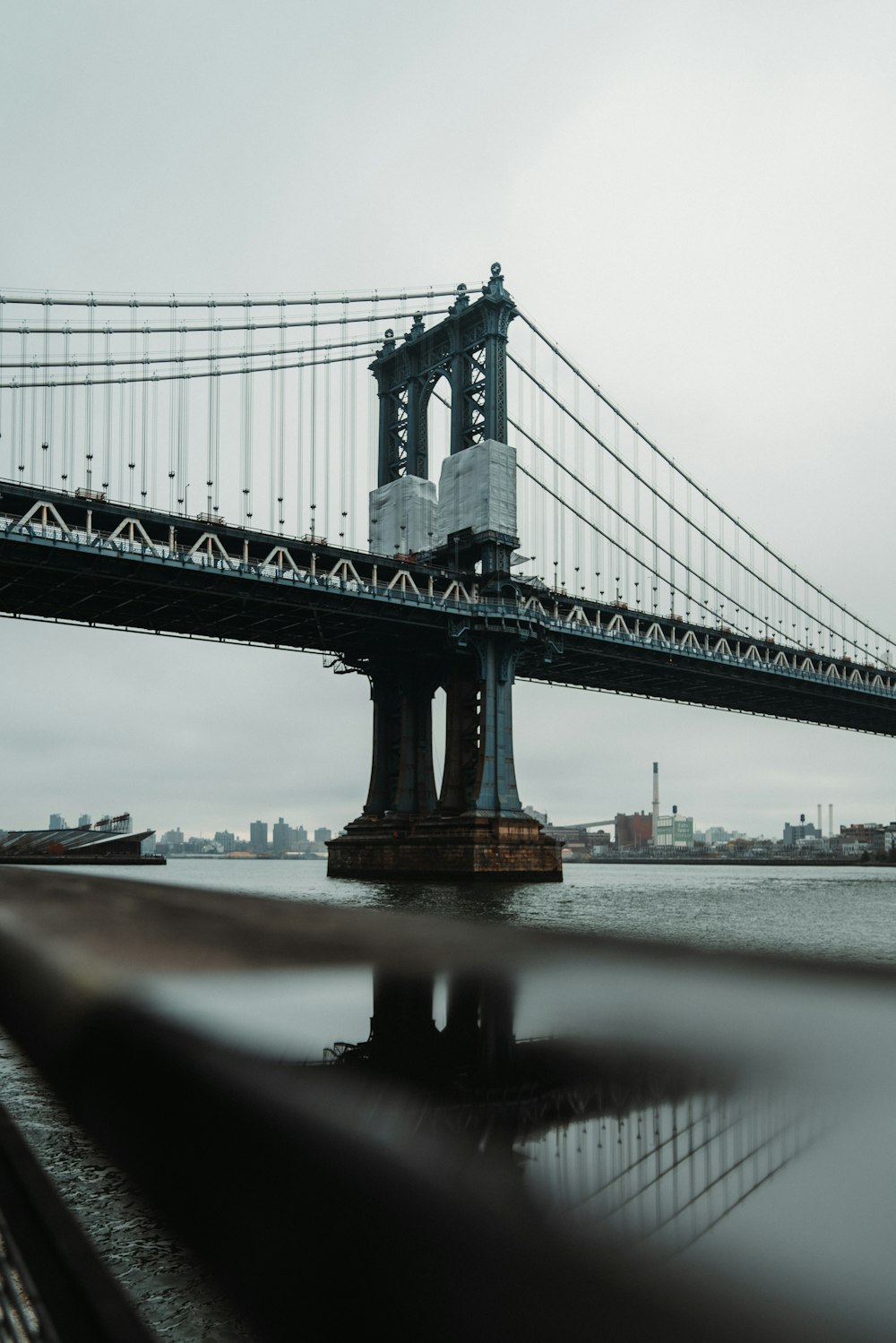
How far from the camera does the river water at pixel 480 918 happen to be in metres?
2.64

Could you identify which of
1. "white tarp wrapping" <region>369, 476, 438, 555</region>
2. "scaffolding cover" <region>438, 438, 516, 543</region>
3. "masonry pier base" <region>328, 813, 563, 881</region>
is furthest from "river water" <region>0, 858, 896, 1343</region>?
"white tarp wrapping" <region>369, 476, 438, 555</region>

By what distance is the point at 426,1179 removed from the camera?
79.0 inches

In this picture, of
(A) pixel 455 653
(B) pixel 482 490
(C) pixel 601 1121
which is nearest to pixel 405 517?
(B) pixel 482 490

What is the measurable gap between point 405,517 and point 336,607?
14.5 m

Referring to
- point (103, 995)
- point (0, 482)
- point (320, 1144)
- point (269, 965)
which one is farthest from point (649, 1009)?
point (0, 482)

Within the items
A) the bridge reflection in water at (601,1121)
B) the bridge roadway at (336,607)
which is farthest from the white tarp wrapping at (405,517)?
the bridge reflection in water at (601,1121)

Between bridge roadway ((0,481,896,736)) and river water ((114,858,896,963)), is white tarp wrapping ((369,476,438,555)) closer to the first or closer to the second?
bridge roadway ((0,481,896,736))

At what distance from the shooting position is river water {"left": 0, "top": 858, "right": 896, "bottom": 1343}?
8.67ft

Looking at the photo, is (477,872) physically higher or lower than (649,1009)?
lower

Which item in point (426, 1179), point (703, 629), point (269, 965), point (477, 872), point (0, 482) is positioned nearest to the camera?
point (426, 1179)

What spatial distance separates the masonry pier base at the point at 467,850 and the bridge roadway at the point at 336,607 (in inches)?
379

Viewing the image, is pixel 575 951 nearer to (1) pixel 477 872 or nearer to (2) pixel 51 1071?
(2) pixel 51 1071

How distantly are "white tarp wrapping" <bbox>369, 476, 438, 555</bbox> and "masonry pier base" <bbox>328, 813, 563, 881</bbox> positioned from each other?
665 inches

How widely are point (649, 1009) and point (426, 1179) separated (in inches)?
21.8
